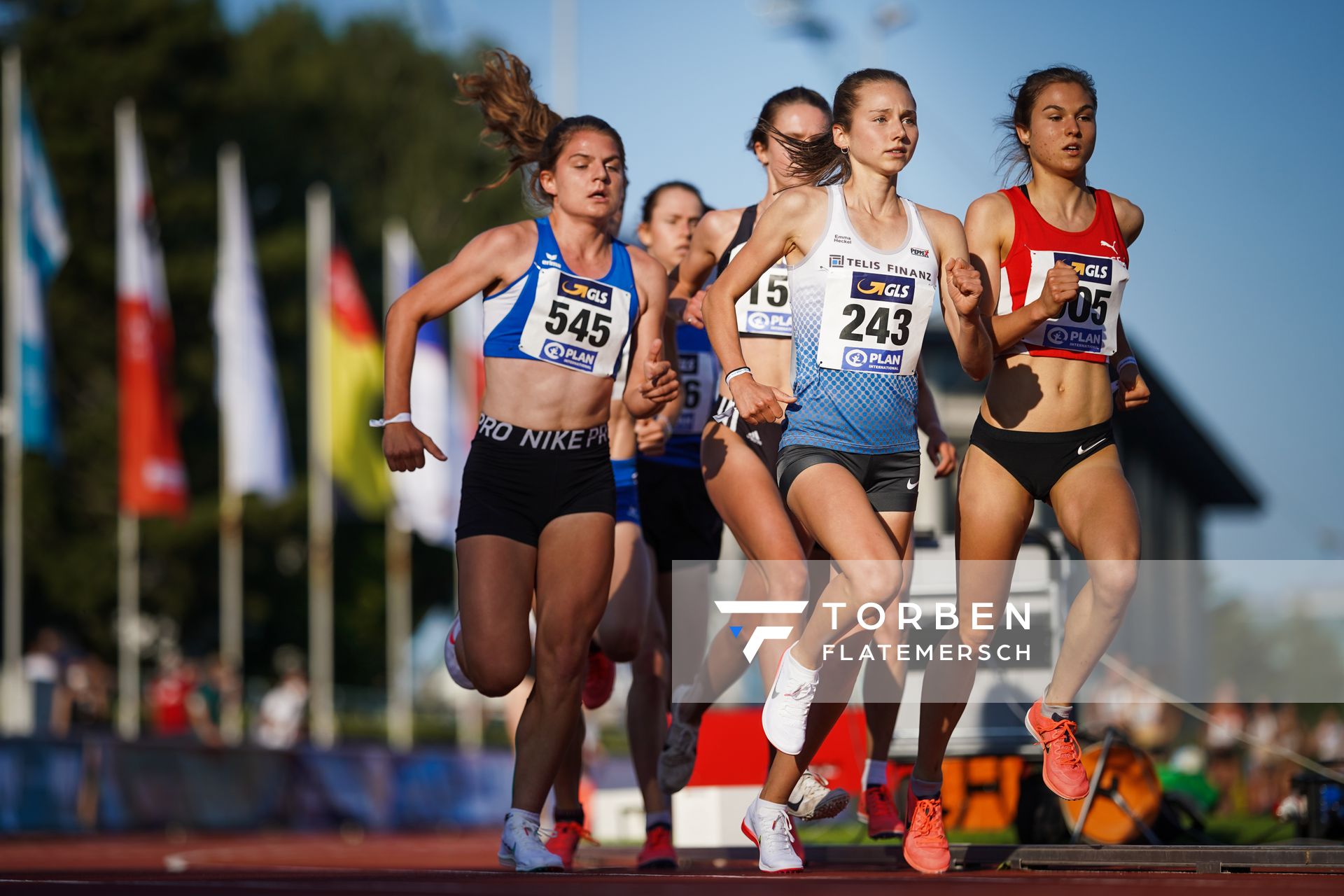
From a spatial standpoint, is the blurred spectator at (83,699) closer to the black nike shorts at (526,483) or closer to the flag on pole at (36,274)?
the flag on pole at (36,274)

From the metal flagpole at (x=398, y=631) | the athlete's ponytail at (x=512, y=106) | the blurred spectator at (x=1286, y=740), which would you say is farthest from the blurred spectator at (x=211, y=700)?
the athlete's ponytail at (x=512, y=106)

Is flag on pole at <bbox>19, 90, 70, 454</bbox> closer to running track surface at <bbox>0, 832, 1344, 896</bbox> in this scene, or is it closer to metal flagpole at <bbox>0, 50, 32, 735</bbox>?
metal flagpole at <bbox>0, 50, 32, 735</bbox>

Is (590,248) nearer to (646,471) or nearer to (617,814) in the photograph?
(646,471)

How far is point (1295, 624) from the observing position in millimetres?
21500

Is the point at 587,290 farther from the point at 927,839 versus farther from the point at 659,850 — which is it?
the point at 659,850

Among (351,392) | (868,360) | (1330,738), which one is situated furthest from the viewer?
(351,392)

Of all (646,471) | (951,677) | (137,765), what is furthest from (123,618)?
(951,677)

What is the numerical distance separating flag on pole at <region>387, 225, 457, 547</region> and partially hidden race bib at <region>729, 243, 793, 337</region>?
58.4ft

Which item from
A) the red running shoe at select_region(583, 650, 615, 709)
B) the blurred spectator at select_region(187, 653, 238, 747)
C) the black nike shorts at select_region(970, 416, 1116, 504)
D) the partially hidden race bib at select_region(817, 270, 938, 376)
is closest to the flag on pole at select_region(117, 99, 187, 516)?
the blurred spectator at select_region(187, 653, 238, 747)

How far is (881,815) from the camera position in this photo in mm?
8531

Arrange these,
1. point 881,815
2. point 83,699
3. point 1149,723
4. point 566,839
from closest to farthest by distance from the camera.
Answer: point 881,815, point 566,839, point 1149,723, point 83,699

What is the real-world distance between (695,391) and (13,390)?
54.6 feet

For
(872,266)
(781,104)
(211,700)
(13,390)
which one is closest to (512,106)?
(781,104)

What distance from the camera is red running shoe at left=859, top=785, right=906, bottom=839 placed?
8406 mm
